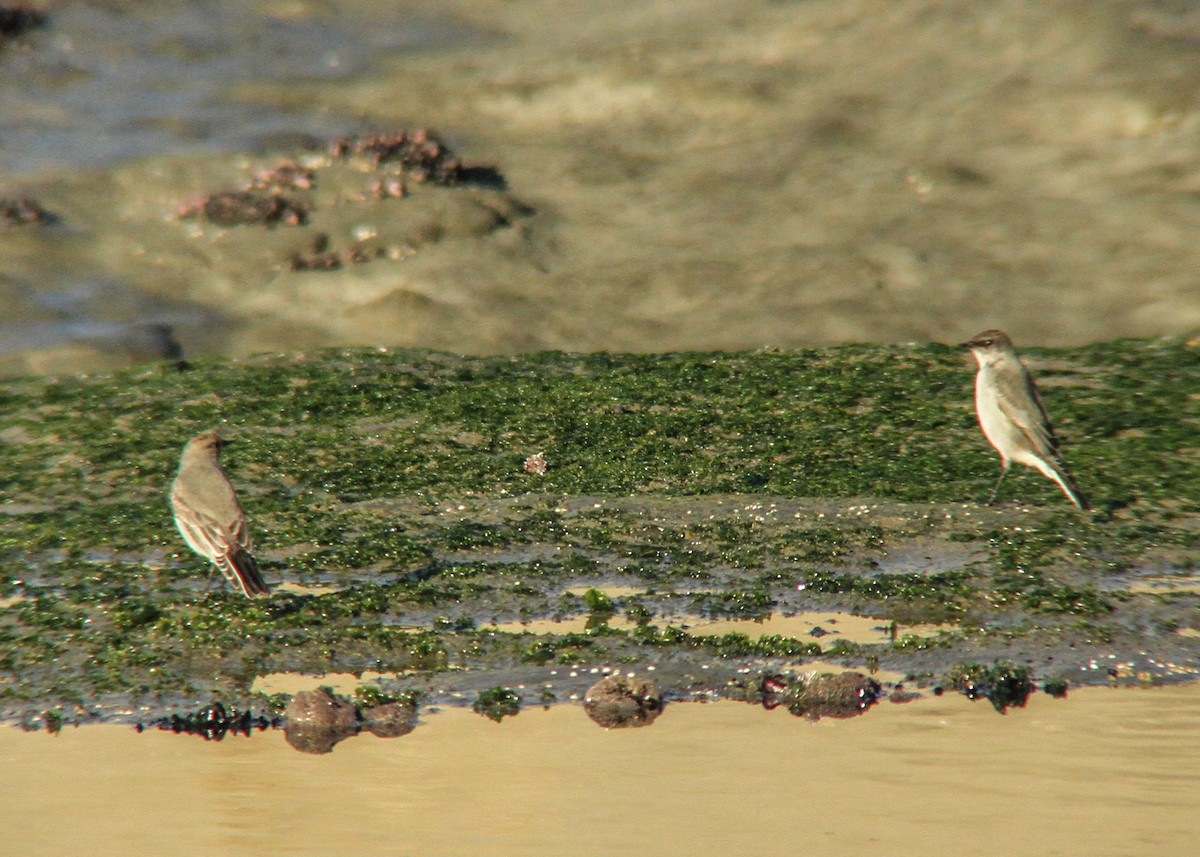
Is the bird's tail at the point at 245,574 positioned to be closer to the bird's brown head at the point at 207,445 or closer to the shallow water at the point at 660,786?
the shallow water at the point at 660,786

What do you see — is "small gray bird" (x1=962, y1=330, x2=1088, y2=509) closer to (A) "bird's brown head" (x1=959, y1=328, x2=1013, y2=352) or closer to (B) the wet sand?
(A) "bird's brown head" (x1=959, y1=328, x2=1013, y2=352)

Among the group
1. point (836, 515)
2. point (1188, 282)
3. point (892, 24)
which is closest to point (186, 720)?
point (836, 515)

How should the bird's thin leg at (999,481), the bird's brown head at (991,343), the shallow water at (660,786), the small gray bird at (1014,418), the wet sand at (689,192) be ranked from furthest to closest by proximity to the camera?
the wet sand at (689,192) < the bird's brown head at (991,343) < the bird's thin leg at (999,481) < the small gray bird at (1014,418) < the shallow water at (660,786)

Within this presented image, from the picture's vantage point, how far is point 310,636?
24.8 ft

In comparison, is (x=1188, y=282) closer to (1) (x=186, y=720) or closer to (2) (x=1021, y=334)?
(2) (x=1021, y=334)

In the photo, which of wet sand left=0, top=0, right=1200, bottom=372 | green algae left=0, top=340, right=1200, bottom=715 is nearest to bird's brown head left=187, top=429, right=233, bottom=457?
green algae left=0, top=340, right=1200, bottom=715

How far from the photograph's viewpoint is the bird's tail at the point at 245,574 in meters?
7.68

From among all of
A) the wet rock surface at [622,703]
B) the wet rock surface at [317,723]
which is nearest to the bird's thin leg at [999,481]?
the wet rock surface at [622,703]

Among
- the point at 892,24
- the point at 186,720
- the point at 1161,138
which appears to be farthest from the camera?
the point at 892,24

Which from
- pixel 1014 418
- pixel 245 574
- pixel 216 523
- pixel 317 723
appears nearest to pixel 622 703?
pixel 317 723

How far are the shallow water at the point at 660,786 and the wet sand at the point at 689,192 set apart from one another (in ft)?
24.4

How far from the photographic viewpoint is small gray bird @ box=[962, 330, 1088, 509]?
916cm

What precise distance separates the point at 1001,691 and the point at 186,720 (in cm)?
335

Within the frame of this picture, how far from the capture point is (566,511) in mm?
9398
